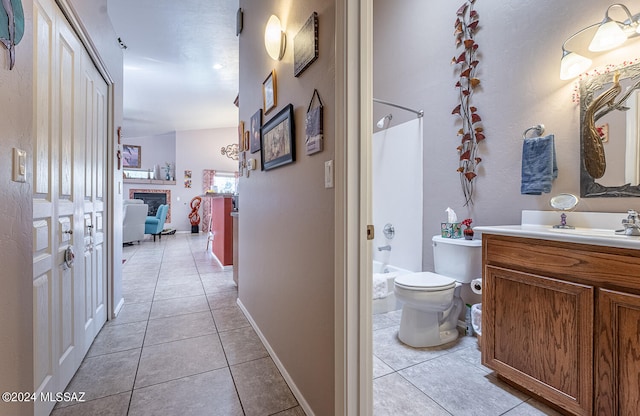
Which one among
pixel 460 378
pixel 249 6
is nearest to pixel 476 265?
pixel 460 378

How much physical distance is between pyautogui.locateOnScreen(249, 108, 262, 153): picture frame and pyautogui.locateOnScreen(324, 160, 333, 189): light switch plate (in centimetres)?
106

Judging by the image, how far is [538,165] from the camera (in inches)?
69.3

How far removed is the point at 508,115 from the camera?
1.98 m

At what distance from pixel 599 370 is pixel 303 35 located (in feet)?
6.39

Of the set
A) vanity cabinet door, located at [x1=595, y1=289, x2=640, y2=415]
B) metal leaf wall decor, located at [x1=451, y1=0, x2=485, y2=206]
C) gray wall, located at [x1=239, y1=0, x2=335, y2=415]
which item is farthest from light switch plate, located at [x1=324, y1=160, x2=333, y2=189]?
metal leaf wall decor, located at [x1=451, y1=0, x2=485, y2=206]

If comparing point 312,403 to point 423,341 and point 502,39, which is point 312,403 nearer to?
point 423,341

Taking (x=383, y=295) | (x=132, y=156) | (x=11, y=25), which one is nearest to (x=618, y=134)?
(x=383, y=295)

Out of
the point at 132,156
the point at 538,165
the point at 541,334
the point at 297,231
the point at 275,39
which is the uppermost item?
the point at 132,156

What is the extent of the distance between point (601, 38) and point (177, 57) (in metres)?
4.81

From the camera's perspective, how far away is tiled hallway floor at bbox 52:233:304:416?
4.59 feet

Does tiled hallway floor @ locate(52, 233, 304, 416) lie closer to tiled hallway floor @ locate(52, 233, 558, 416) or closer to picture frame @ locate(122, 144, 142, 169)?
tiled hallway floor @ locate(52, 233, 558, 416)

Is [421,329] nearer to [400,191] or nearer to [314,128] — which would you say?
[400,191]

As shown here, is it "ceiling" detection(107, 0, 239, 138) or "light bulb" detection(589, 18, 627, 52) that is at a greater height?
"ceiling" detection(107, 0, 239, 138)

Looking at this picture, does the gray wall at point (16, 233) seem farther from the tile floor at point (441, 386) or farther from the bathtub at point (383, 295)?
the bathtub at point (383, 295)
